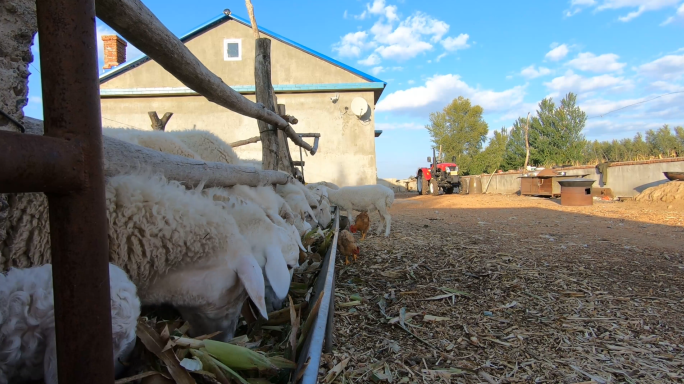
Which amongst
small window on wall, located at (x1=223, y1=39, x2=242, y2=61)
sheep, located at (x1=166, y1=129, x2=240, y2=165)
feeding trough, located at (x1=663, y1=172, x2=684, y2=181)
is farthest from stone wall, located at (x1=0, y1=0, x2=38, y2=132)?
feeding trough, located at (x1=663, y1=172, x2=684, y2=181)

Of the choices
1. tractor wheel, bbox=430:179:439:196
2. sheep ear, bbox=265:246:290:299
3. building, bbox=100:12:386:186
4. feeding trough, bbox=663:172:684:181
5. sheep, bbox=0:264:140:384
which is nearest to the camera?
sheep, bbox=0:264:140:384

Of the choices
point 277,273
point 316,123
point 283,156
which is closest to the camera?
point 277,273

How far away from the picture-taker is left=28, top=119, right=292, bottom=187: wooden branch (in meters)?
1.31

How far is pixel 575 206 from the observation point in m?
12.1

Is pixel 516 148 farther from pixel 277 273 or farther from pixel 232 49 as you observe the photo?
pixel 277 273

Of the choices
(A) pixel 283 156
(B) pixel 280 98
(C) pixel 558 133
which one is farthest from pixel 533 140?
(A) pixel 283 156

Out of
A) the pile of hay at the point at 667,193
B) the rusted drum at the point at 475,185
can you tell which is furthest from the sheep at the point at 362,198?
the rusted drum at the point at 475,185

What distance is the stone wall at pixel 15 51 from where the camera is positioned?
1027mm

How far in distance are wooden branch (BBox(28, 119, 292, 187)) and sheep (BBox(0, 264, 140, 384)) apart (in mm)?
440

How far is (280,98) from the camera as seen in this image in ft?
46.8

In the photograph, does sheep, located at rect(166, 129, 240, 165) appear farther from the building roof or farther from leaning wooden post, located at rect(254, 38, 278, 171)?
the building roof

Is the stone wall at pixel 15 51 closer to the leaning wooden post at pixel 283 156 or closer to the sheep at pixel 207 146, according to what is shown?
the sheep at pixel 207 146

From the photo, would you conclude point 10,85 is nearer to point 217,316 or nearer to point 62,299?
point 62,299

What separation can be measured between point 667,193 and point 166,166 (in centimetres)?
1566
